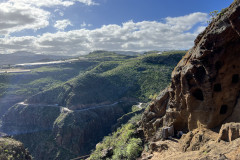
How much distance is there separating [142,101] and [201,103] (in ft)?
209

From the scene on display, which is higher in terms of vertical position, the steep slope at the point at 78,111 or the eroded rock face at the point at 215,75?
the eroded rock face at the point at 215,75

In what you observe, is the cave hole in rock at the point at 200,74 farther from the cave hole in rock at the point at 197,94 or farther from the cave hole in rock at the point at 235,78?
the cave hole in rock at the point at 235,78

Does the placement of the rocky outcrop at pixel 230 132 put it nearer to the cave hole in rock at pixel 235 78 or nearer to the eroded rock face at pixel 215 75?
the eroded rock face at pixel 215 75

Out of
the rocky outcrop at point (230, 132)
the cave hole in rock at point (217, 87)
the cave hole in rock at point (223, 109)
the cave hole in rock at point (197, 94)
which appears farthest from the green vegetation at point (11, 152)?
the cave hole in rock at point (217, 87)

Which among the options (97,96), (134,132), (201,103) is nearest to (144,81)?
(97,96)

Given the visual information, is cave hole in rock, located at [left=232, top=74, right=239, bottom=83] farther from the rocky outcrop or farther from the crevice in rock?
the rocky outcrop

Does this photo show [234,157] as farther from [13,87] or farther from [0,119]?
[13,87]

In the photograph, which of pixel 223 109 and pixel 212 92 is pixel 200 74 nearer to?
pixel 212 92

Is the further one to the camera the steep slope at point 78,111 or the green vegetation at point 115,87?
the green vegetation at point 115,87

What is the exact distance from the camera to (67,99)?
8838 cm

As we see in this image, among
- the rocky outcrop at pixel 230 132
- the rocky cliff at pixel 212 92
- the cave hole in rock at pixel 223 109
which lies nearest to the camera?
the rocky outcrop at pixel 230 132

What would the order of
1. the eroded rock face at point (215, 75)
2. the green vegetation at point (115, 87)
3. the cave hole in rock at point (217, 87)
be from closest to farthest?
1. the eroded rock face at point (215, 75)
2. the cave hole in rock at point (217, 87)
3. the green vegetation at point (115, 87)

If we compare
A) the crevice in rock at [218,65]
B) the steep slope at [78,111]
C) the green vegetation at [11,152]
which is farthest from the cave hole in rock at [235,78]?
the steep slope at [78,111]

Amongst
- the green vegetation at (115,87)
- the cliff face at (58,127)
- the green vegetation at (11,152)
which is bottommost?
the cliff face at (58,127)
